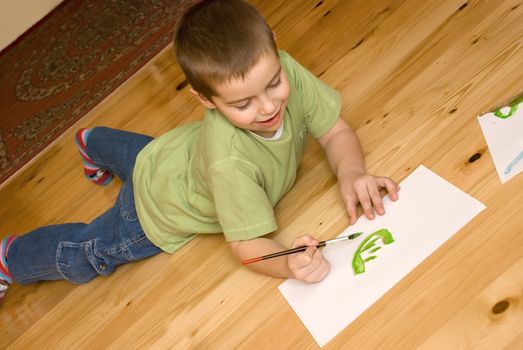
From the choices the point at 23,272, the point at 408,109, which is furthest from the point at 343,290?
A: the point at 23,272

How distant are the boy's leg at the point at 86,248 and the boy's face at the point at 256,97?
1.28 ft

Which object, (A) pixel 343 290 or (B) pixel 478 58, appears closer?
(A) pixel 343 290

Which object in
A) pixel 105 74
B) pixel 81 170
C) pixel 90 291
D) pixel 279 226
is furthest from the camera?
pixel 105 74

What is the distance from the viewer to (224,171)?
863 mm

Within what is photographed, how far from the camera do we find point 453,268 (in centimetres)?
81

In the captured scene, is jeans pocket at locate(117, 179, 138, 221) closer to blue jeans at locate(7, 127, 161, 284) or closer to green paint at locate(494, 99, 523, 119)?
blue jeans at locate(7, 127, 161, 284)

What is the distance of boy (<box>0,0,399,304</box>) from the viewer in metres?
0.78

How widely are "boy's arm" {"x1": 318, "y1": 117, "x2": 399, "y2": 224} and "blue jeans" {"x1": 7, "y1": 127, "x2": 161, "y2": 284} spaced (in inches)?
16.4

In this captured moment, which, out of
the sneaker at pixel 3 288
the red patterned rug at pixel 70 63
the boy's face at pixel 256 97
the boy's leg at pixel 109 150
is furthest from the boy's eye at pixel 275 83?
the red patterned rug at pixel 70 63

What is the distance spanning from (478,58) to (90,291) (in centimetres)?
94

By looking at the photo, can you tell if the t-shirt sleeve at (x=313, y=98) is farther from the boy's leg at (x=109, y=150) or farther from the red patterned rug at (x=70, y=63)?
the red patterned rug at (x=70, y=63)

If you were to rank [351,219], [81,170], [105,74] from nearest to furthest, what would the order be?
[351,219] → [81,170] → [105,74]

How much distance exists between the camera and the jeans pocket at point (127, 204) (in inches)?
43.4

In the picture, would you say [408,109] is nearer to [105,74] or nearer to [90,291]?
[90,291]
